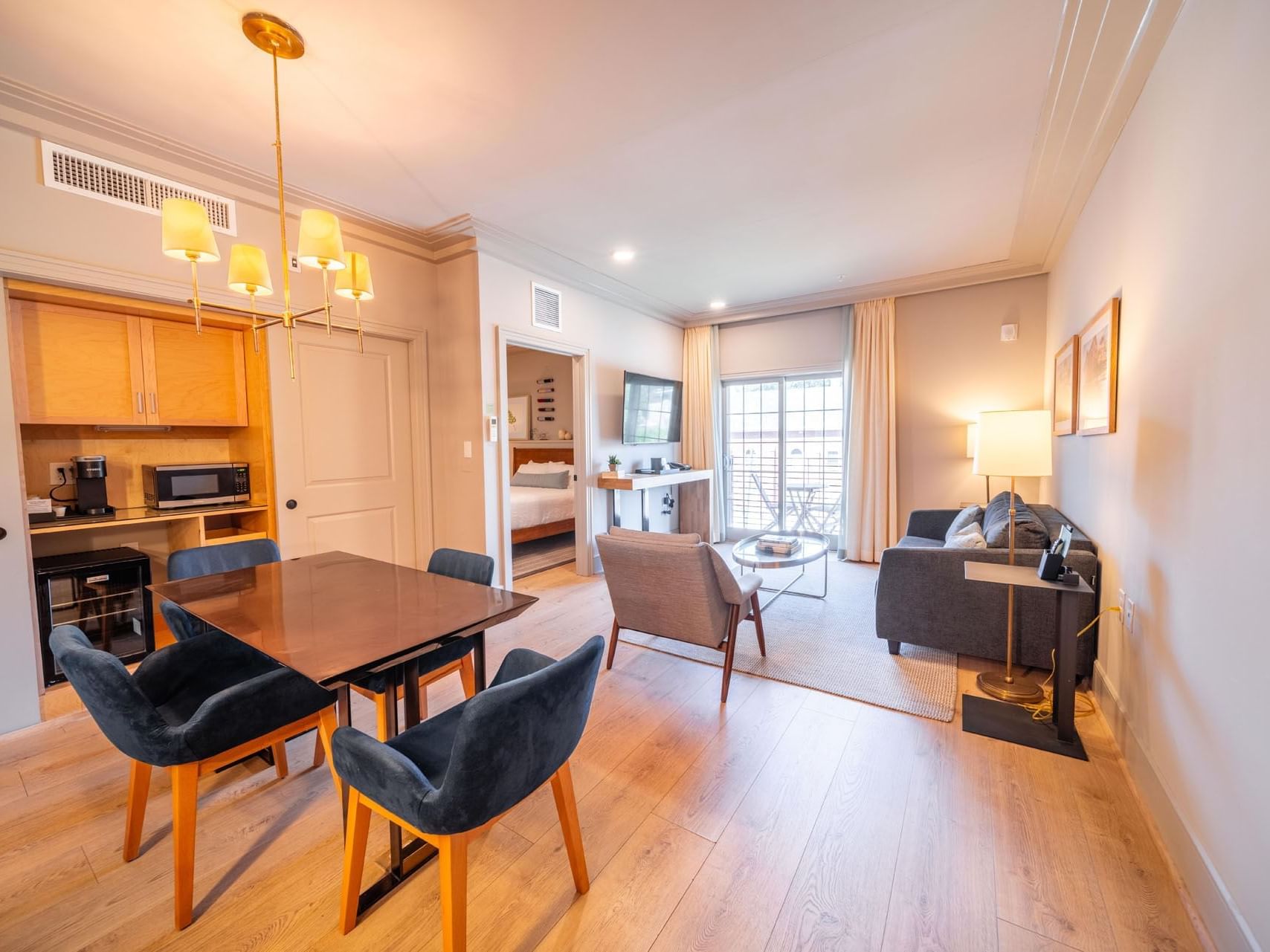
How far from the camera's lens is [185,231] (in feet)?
5.32

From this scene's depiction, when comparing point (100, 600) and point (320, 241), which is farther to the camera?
point (100, 600)

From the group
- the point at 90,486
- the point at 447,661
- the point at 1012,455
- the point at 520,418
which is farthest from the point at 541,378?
the point at 1012,455

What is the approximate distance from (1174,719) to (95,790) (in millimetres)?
3710

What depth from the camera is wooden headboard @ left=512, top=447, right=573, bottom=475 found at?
6850 mm

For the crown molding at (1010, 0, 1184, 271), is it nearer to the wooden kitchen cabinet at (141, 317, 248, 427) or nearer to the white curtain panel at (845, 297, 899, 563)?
the white curtain panel at (845, 297, 899, 563)

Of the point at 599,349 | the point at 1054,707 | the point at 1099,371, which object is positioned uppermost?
the point at 599,349

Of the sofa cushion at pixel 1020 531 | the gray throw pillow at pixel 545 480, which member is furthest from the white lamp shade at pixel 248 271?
the gray throw pillow at pixel 545 480

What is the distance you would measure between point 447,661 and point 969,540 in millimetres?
2808

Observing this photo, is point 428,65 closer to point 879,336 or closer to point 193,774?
point 193,774

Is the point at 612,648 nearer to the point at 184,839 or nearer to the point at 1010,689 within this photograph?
the point at 184,839

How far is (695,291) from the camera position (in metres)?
5.14

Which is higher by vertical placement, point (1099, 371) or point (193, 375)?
point (193, 375)

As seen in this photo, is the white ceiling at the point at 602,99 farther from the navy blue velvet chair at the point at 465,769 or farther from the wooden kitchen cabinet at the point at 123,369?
the navy blue velvet chair at the point at 465,769

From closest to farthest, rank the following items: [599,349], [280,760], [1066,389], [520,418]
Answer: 1. [280,760]
2. [1066,389]
3. [599,349]
4. [520,418]
